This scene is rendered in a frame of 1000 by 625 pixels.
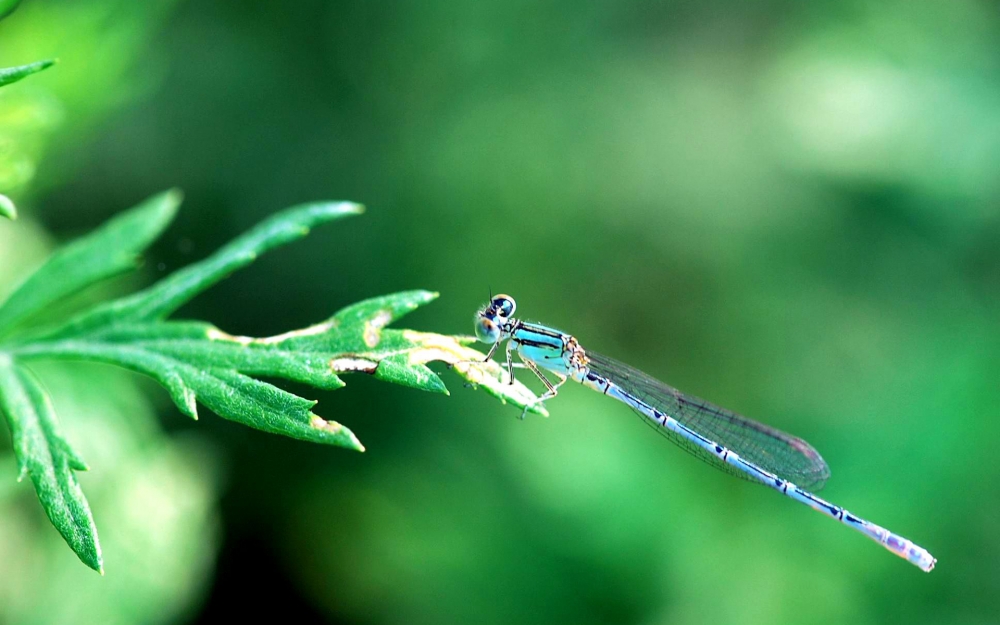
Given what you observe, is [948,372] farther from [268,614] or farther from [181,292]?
[181,292]

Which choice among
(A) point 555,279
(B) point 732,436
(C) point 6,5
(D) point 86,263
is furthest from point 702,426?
(C) point 6,5

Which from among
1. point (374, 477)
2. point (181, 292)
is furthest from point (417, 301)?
point (374, 477)

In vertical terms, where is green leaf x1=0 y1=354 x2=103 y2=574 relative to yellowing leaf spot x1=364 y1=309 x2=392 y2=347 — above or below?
below

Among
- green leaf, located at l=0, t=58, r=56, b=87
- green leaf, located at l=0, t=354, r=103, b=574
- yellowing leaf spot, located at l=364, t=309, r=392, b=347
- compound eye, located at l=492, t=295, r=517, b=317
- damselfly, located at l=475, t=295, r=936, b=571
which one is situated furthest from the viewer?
damselfly, located at l=475, t=295, r=936, b=571

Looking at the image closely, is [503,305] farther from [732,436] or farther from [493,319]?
[732,436]

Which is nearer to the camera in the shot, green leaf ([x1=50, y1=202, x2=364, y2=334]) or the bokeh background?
green leaf ([x1=50, y1=202, x2=364, y2=334])

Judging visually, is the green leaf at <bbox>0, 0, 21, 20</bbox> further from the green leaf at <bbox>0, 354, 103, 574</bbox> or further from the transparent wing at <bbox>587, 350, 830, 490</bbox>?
the transparent wing at <bbox>587, 350, 830, 490</bbox>

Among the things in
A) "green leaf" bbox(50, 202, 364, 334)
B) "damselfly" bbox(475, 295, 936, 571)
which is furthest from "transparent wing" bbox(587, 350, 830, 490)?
"green leaf" bbox(50, 202, 364, 334)

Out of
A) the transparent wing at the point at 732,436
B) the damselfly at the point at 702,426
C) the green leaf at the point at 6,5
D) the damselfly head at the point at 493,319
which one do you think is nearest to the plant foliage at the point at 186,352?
the green leaf at the point at 6,5
